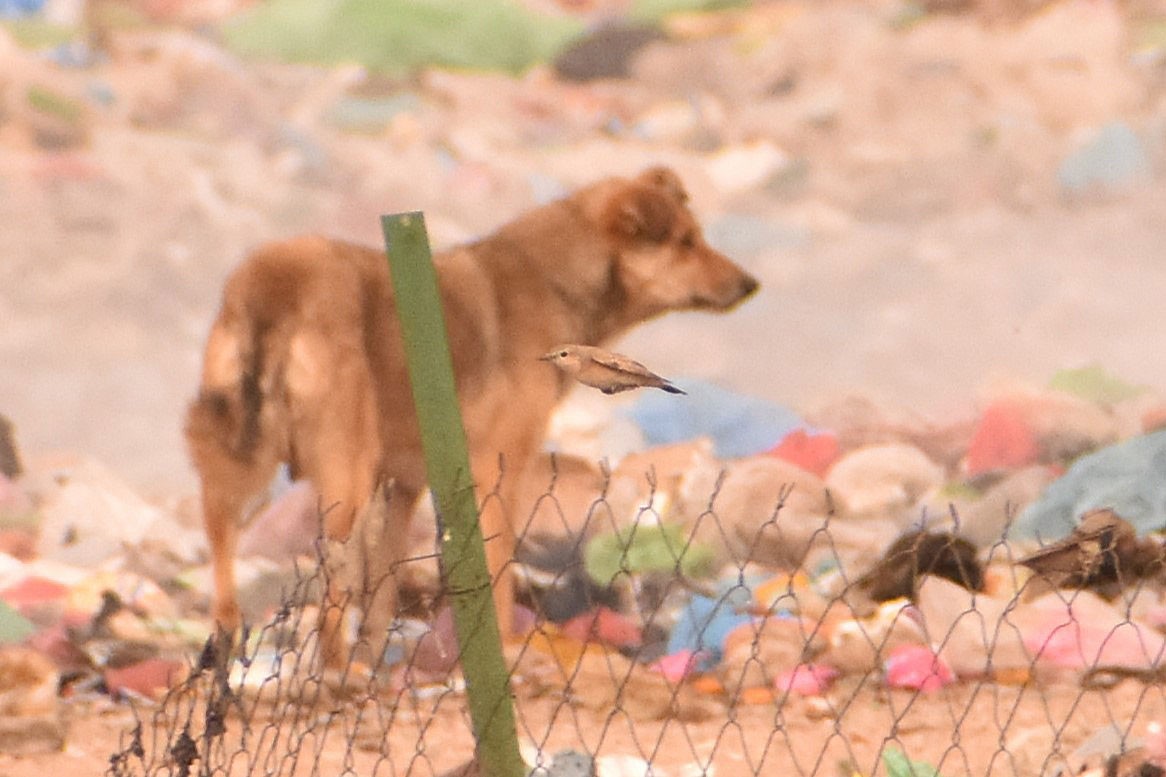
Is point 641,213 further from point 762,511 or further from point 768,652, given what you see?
point 768,652

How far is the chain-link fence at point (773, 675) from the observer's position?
363 cm

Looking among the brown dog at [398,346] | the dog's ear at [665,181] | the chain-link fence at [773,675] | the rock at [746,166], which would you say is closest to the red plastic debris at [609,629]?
the chain-link fence at [773,675]

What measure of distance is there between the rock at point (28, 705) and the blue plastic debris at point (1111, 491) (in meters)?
2.88

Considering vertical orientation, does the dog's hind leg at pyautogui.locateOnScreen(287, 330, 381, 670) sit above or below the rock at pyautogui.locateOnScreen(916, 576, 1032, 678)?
above

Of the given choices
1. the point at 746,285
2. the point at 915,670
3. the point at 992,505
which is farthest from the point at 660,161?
the point at 915,670

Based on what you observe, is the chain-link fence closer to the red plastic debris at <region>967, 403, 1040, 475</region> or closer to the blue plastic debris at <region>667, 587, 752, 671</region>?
the blue plastic debris at <region>667, 587, 752, 671</region>

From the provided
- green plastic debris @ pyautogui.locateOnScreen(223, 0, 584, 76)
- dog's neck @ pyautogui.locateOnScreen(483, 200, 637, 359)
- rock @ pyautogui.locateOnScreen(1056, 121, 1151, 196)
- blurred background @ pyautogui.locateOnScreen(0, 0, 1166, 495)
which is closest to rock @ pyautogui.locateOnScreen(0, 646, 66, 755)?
dog's neck @ pyautogui.locateOnScreen(483, 200, 637, 359)

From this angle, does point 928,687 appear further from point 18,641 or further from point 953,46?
point 953,46

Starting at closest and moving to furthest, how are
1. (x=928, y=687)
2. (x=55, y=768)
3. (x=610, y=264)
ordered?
(x=55, y=768) → (x=928, y=687) → (x=610, y=264)

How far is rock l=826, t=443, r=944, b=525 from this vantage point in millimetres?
5828

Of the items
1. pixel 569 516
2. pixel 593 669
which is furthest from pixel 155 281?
pixel 593 669

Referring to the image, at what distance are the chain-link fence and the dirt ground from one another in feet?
6.25

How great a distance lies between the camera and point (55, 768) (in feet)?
12.2

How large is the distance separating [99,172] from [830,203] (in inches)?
116
